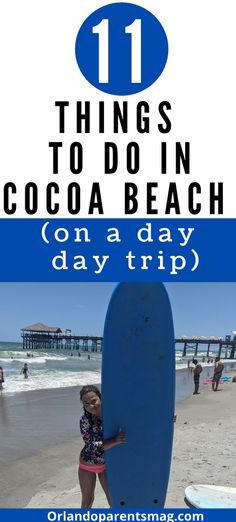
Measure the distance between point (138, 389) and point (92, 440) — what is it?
52 cm

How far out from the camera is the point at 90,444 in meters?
3.13

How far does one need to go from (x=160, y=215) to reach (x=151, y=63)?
100 cm

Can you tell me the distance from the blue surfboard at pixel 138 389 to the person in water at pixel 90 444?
0.36 ft

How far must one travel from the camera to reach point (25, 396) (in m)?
12.6

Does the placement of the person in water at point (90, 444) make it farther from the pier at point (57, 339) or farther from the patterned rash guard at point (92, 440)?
the pier at point (57, 339)

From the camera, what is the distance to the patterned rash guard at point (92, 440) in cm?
312

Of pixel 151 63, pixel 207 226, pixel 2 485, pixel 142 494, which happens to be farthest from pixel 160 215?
pixel 2 485

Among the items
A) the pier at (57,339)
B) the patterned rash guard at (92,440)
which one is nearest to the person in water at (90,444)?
the patterned rash guard at (92,440)

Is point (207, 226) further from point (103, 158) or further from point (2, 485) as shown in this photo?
point (2, 485)

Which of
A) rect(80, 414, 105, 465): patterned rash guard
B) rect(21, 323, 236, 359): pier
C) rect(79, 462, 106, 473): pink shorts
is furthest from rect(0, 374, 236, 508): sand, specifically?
rect(21, 323, 236, 359): pier

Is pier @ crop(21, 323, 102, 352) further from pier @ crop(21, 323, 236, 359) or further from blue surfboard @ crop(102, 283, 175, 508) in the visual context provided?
blue surfboard @ crop(102, 283, 175, 508)

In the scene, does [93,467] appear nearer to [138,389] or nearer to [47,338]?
[138,389]

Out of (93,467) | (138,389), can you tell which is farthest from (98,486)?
(138,389)

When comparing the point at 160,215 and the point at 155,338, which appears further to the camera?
the point at 155,338
